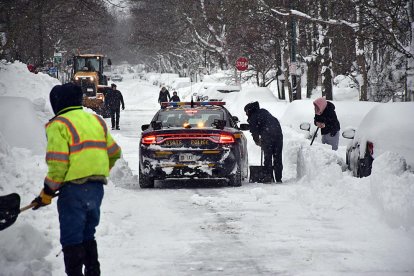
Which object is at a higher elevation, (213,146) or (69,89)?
(69,89)

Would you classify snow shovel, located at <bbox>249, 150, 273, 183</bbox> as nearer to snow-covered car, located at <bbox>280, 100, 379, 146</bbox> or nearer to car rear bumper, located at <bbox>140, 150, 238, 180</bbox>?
snow-covered car, located at <bbox>280, 100, 379, 146</bbox>

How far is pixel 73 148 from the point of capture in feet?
17.6

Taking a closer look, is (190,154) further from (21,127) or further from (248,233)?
(248,233)

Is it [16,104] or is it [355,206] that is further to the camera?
[16,104]

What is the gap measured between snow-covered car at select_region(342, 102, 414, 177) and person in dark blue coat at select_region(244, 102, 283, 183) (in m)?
1.92

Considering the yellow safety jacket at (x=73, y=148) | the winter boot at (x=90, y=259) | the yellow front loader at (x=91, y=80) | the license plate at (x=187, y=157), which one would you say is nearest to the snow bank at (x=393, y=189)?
the license plate at (x=187, y=157)

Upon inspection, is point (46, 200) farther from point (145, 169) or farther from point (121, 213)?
point (145, 169)

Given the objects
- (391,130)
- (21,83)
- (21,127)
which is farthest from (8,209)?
(21,83)

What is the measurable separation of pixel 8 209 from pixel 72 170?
551 mm

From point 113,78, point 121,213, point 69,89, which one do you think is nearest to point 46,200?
point 69,89

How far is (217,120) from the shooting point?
12578 mm

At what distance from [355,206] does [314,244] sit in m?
2.17

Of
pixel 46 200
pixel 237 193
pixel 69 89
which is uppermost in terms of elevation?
pixel 69 89

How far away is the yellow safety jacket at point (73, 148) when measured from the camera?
529cm
